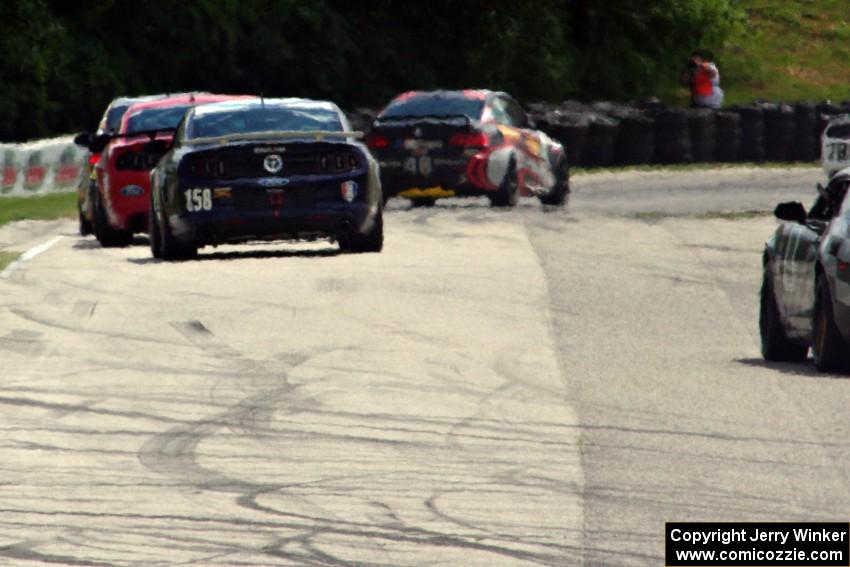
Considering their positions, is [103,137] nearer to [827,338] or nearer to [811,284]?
[811,284]

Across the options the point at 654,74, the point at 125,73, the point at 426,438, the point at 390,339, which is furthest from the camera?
the point at 654,74

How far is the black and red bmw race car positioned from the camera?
1073 inches

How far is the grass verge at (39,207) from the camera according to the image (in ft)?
95.3

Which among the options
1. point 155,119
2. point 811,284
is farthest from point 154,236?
point 811,284

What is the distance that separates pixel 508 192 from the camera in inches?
1081

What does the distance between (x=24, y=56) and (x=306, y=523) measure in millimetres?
36925

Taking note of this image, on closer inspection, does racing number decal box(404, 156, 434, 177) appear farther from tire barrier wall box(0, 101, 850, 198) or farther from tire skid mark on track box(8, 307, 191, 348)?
tire skid mark on track box(8, 307, 191, 348)

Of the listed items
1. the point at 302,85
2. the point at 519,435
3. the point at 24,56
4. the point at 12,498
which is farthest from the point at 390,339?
the point at 302,85

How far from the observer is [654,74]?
2379 inches

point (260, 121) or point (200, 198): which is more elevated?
point (260, 121)

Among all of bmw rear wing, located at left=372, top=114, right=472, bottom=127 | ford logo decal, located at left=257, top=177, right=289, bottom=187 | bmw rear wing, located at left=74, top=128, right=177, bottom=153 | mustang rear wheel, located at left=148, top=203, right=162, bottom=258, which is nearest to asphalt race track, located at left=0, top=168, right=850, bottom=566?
mustang rear wheel, located at left=148, top=203, right=162, bottom=258

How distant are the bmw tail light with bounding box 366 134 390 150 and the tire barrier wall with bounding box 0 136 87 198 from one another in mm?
7177

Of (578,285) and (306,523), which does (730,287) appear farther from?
(306,523)

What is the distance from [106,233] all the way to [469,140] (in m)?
5.68
